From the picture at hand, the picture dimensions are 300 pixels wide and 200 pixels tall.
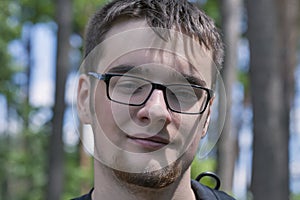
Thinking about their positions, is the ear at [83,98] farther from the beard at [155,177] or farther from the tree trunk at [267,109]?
the tree trunk at [267,109]

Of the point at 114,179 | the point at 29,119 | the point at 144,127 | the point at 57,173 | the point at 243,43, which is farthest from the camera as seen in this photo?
the point at 243,43

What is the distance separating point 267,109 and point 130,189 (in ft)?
13.0

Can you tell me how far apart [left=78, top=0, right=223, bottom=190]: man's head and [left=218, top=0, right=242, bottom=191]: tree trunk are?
8806mm

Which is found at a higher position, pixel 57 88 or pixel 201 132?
pixel 201 132

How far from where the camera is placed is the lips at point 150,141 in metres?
1.57

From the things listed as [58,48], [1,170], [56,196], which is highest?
[58,48]

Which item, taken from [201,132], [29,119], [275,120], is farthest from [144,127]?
[29,119]

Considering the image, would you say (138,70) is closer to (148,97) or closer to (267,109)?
(148,97)

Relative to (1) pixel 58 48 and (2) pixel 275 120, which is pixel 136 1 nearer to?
(2) pixel 275 120

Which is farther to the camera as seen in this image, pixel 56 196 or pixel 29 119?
pixel 29 119

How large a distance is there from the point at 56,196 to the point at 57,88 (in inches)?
79.2

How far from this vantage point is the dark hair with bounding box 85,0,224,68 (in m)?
1.72

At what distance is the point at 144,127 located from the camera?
1570 millimetres

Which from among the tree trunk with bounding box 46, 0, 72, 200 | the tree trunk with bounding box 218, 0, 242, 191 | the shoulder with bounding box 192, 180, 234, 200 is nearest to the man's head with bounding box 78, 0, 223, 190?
the shoulder with bounding box 192, 180, 234, 200
